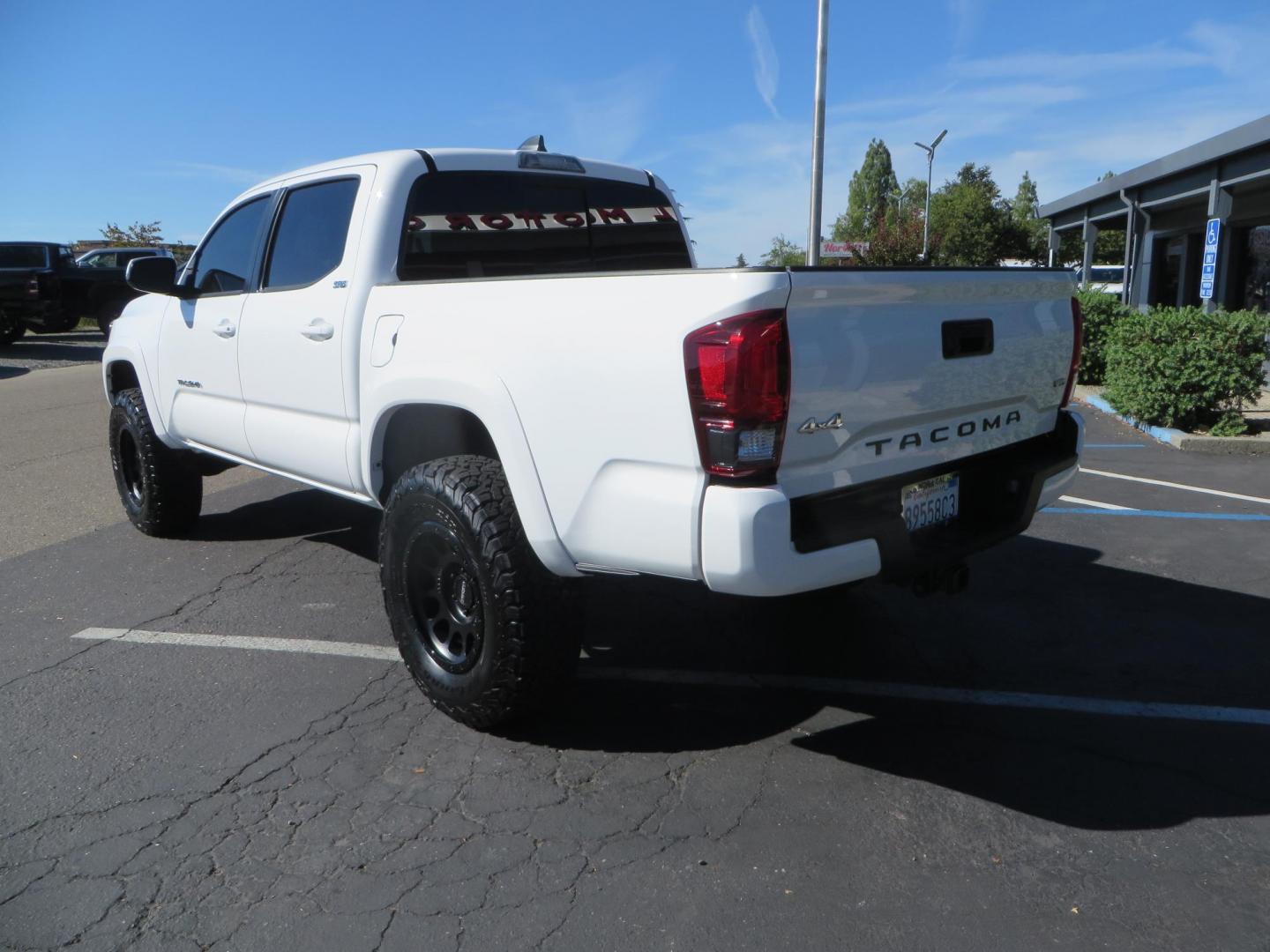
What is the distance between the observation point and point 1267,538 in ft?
19.5

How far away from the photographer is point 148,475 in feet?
19.4

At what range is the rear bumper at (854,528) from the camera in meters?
2.69

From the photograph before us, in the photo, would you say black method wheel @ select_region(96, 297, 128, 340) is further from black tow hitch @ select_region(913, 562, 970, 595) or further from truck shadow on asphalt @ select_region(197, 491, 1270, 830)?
black tow hitch @ select_region(913, 562, 970, 595)

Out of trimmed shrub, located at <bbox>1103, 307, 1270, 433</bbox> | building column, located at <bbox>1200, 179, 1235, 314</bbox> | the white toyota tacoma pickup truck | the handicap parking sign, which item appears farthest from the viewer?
building column, located at <bbox>1200, 179, 1235, 314</bbox>

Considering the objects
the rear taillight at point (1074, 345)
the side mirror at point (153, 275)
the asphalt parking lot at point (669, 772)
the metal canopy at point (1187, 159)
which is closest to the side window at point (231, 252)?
the side mirror at point (153, 275)

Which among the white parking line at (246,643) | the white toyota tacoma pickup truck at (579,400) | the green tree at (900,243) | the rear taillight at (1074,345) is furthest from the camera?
the green tree at (900,243)

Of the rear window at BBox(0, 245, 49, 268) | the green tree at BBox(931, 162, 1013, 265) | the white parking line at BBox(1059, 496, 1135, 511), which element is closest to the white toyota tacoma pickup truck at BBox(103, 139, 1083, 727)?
the white parking line at BBox(1059, 496, 1135, 511)

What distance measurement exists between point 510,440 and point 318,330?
137cm

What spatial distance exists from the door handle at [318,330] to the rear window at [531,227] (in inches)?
14.1

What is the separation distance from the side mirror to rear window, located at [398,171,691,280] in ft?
5.35

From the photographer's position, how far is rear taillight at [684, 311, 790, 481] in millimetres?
2672

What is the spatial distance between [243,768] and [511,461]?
1359 mm

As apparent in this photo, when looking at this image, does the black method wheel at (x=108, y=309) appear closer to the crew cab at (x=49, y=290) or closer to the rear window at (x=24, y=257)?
the crew cab at (x=49, y=290)

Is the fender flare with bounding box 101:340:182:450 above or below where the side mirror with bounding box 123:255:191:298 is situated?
below
